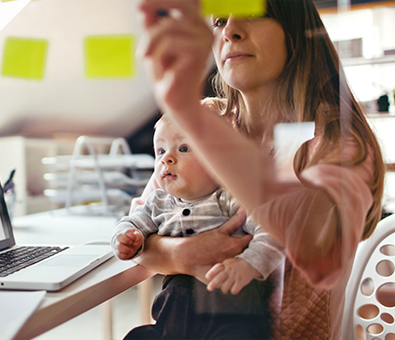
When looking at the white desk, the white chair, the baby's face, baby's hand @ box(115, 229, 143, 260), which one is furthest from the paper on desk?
the white chair

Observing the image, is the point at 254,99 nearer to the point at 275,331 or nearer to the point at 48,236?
the point at 275,331

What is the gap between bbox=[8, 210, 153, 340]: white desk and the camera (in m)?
0.42

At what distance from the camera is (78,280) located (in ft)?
1.68

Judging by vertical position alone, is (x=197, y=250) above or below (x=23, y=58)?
below

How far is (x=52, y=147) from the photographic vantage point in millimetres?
871

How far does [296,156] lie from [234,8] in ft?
0.54

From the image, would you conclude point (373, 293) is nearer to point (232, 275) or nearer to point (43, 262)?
point (232, 275)

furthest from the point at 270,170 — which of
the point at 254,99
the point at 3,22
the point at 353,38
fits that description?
the point at 3,22

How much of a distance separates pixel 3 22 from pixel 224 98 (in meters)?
0.51

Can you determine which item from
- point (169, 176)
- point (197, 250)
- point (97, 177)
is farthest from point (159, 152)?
point (97, 177)

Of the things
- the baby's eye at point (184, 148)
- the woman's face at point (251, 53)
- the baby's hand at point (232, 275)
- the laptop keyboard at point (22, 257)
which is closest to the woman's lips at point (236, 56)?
the woman's face at point (251, 53)

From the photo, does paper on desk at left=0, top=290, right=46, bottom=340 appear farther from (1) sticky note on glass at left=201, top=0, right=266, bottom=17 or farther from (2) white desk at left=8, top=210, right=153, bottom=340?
(1) sticky note on glass at left=201, top=0, right=266, bottom=17

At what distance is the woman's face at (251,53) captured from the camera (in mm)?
378

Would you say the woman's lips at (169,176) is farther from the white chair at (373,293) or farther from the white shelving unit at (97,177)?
the white chair at (373,293)
